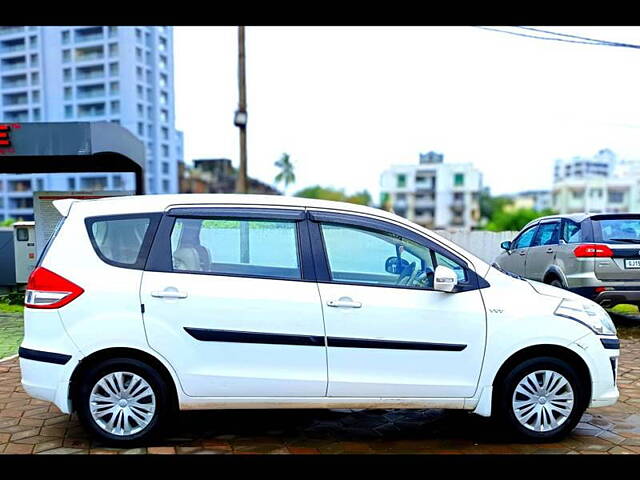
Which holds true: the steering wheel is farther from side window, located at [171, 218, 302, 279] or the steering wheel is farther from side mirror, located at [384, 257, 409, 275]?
side window, located at [171, 218, 302, 279]

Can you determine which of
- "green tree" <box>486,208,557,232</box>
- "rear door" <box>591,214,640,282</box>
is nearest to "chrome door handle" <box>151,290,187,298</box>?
"rear door" <box>591,214,640,282</box>

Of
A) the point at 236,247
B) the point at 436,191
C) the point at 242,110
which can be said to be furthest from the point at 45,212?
the point at 436,191

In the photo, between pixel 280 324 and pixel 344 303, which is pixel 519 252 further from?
pixel 280 324

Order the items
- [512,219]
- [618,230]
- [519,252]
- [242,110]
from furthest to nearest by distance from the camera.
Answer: [512,219] < [242,110] < [519,252] < [618,230]

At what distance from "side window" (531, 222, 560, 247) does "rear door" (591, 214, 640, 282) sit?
0.87 m

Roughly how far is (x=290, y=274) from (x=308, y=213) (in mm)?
482

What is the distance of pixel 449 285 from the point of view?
385 cm

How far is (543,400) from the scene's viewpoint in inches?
157

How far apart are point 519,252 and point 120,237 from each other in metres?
7.40

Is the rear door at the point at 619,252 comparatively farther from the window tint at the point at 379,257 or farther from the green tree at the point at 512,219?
the green tree at the point at 512,219
